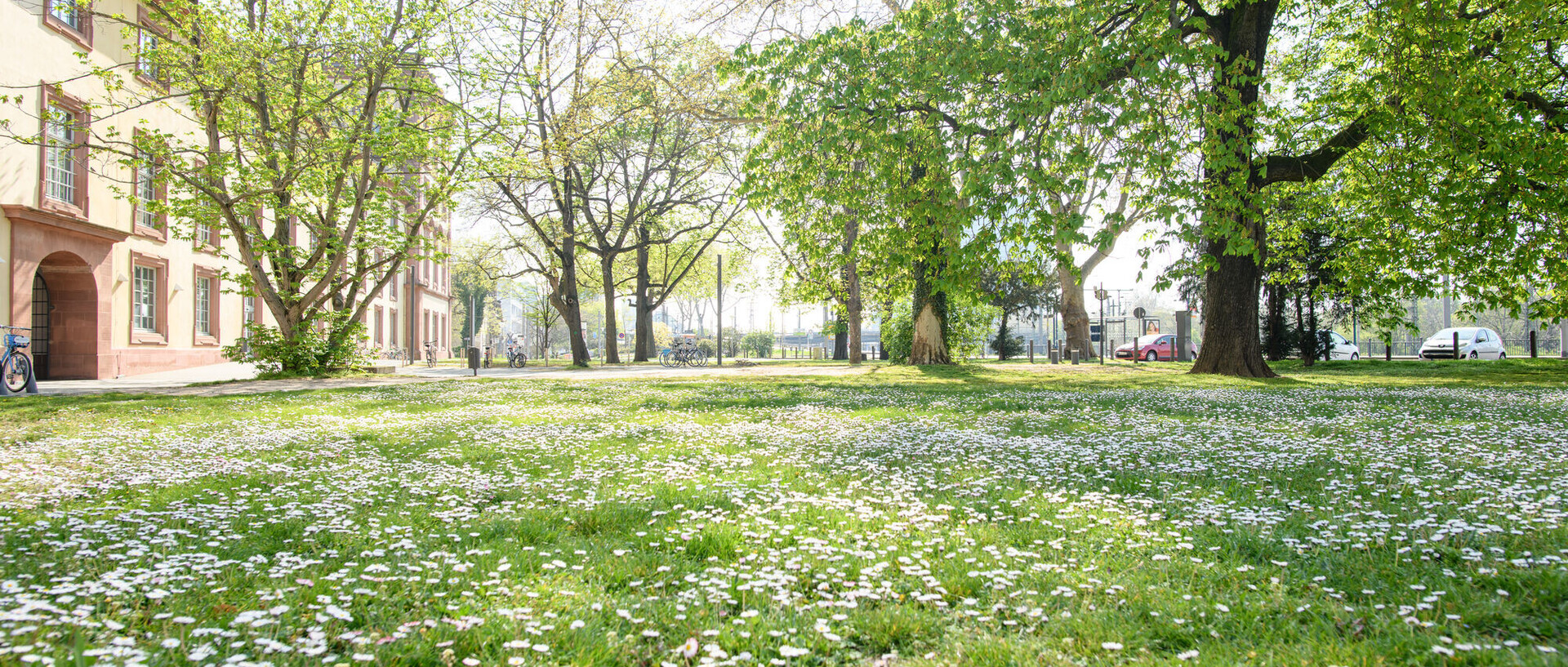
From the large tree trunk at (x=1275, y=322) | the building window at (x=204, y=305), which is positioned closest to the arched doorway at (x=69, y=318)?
the building window at (x=204, y=305)

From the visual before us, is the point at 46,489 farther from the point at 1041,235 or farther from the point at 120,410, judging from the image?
the point at 1041,235

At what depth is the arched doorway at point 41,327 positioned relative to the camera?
65.5ft

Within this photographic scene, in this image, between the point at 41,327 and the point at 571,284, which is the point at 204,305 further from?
the point at 571,284

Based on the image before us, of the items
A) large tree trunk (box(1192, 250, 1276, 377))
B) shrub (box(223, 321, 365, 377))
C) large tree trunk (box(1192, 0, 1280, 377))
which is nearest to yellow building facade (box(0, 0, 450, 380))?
shrub (box(223, 321, 365, 377))

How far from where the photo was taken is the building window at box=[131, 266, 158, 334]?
22.5 metres

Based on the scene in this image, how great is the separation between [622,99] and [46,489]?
21842 mm

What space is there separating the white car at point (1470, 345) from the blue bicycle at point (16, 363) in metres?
43.8

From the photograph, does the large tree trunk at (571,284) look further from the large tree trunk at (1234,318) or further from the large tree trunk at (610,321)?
the large tree trunk at (1234,318)

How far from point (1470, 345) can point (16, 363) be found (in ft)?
148

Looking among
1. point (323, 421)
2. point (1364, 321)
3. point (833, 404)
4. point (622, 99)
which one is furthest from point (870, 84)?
point (1364, 321)

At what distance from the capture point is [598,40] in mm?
25453

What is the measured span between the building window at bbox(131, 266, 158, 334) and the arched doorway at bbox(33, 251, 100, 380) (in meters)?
2.13

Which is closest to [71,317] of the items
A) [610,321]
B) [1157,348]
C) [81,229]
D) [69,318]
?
[69,318]

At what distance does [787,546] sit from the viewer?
140 inches
